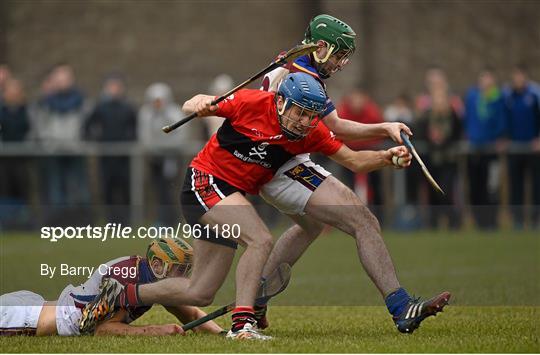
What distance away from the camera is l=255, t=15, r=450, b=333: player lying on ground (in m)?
8.06

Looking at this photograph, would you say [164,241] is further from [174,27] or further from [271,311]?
[174,27]

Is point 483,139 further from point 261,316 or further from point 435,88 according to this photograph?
point 261,316

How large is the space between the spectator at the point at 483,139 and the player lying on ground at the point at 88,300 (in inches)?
403

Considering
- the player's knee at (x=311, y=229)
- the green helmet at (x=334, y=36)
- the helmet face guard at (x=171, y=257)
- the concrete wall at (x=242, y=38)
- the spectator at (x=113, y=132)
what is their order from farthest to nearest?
1. the concrete wall at (x=242, y=38)
2. the spectator at (x=113, y=132)
3. the player's knee at (x=311, y=229)
4. the green helmet at (x=334, y=36)
5. the helmet face guard at (x=171, y=257)

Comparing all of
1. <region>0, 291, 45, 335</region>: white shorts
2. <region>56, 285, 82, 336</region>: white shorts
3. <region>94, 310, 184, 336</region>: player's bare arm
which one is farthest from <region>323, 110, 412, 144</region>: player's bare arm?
<region>0, 291, 45, 335</region>: white shorts

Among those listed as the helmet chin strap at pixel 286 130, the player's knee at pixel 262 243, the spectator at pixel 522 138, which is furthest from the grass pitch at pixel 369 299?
the helmet chin strap at pixel 286 130

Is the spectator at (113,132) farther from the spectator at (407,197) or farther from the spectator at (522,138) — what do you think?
the spectator at (522,138)

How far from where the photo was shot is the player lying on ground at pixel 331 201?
806cm

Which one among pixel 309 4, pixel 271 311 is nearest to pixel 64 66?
pixel 309 4

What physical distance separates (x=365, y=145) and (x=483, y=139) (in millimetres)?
1650

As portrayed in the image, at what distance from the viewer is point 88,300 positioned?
8.18 metres

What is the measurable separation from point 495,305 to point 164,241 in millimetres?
3048

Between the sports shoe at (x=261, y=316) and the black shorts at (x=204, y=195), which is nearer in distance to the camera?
the black shorts at (x=204, y=195)

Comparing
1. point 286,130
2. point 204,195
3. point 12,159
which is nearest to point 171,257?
point 204,195
